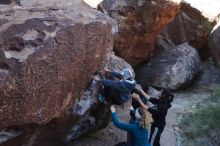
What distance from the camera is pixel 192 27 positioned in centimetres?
1593

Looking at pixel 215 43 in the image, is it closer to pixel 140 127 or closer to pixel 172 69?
pixel 172 69

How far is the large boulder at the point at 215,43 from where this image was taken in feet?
49.1

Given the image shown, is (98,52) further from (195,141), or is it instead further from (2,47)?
(195,141)

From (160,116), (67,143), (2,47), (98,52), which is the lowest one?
(67,143)

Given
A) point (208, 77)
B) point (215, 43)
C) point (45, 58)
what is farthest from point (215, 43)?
point (45, 58)

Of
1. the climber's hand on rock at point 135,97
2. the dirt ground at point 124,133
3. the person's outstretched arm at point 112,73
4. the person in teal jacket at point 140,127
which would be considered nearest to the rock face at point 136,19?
the dirt ground at point 124,133

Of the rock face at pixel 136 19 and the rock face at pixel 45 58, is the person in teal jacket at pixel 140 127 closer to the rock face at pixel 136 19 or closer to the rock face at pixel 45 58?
the rock face at pixel 45 58

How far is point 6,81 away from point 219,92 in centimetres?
750

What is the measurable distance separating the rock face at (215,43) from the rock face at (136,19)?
2.32 m

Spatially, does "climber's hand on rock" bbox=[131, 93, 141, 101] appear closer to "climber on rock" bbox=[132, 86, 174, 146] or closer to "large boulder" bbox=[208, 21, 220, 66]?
"climber on rock" bbox=[132, 86, 174, 146]

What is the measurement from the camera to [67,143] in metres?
8.94

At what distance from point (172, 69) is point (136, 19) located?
2.00 meters

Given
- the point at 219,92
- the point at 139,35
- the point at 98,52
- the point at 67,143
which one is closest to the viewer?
the point at 98,52

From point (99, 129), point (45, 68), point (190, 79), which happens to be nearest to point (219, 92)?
point (190, 79)
